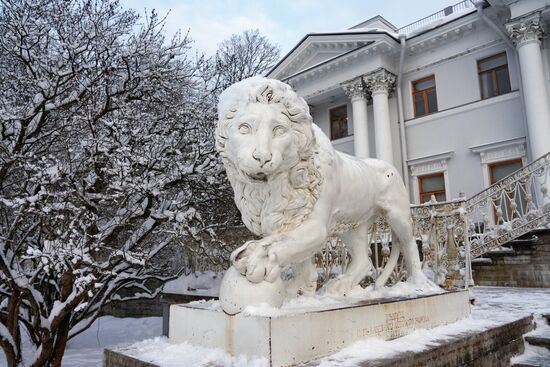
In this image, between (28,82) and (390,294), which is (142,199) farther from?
(390,294)

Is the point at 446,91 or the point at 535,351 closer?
the point at 535,351

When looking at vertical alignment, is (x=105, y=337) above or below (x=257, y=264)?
below

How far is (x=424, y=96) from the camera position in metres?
16.9

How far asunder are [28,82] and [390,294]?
6.04 metres

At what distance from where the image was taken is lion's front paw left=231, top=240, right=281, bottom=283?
213 centimetres

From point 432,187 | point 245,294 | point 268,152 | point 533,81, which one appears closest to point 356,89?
point 432,187

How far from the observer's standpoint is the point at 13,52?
6070 millimetres

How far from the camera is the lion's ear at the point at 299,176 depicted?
238cm

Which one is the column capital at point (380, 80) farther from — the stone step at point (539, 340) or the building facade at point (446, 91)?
the stone step at point (539, 340)

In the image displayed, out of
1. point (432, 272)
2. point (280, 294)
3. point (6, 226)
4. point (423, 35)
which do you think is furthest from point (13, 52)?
point (423, 35)

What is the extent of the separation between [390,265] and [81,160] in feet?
15.5

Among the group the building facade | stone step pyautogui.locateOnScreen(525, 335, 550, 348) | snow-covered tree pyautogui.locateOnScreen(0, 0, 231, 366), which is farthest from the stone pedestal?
the building facade

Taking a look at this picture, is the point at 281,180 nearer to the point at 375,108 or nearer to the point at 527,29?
the point at 527,29

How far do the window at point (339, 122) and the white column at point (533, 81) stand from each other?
7.48 m
